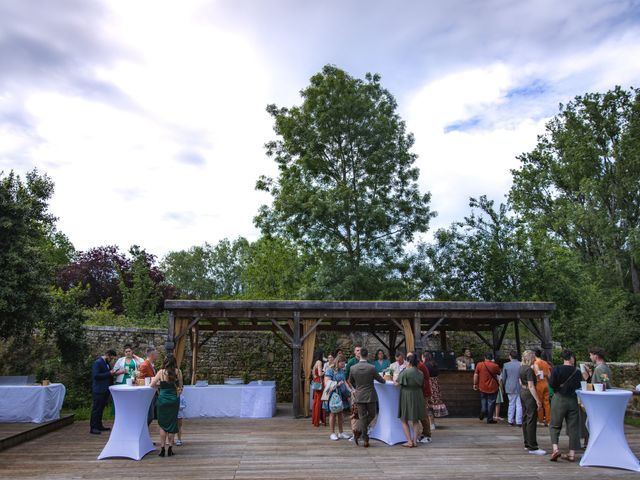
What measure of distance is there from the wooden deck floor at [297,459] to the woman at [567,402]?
0.28 meters

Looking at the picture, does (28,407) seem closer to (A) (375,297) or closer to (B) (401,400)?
(B) (401,400)

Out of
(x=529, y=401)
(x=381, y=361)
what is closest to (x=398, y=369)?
(x=529, y=401)

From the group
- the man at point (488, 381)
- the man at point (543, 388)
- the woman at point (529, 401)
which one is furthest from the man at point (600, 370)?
the man at point (488, 381)

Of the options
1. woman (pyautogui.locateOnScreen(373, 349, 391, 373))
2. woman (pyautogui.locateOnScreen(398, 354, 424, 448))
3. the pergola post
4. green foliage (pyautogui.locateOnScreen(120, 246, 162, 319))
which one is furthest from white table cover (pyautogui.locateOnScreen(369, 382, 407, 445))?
green foliage (pyautogui.locateOnScreen(120, 246, 162, 319))

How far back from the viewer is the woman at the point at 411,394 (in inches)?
269

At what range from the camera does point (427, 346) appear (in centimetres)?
1689

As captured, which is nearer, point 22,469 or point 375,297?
point 22,469

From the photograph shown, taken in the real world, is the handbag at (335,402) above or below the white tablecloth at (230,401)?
above

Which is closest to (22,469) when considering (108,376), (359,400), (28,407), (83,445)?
(83,445)

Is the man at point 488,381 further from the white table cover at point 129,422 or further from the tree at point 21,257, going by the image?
the tree at point 21,257

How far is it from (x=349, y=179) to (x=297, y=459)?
13.6m

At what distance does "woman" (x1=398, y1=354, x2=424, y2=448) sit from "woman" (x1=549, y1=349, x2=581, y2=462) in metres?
1.68

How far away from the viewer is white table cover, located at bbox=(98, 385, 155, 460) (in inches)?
247

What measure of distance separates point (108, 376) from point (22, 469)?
2.38 meters
